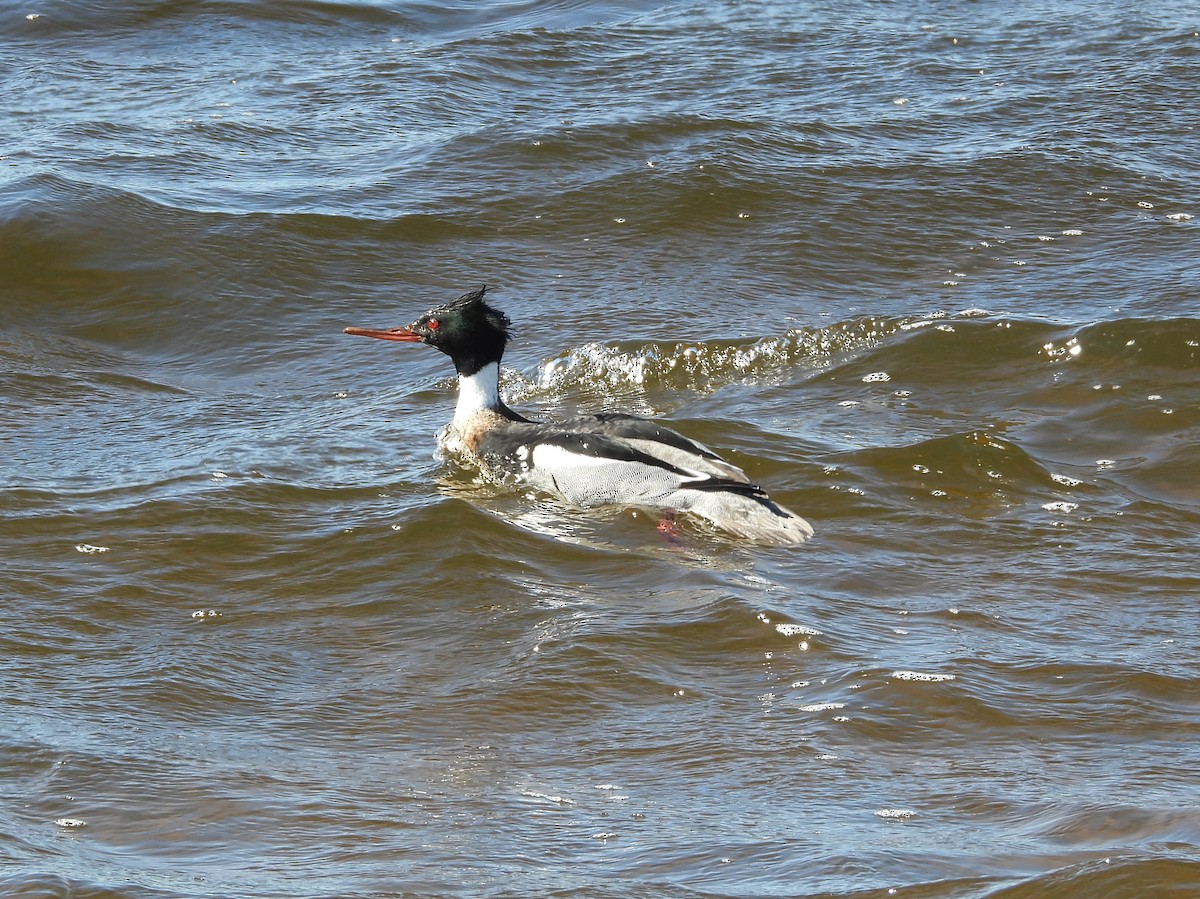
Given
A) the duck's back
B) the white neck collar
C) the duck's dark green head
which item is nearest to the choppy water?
the duck's back

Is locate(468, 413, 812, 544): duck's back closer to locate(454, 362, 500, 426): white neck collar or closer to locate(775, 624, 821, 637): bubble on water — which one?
locate(454, 362, 500, 426): white neck collar

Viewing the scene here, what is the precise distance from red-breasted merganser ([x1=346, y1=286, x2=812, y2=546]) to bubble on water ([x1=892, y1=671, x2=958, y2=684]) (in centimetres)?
149

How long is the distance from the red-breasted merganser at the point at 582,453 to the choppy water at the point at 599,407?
20cm

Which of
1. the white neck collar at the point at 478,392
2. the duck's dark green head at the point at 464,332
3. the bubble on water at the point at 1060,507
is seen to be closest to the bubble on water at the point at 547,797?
the bubble on water at the point at 1060,507

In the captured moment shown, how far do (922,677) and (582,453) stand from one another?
264cm

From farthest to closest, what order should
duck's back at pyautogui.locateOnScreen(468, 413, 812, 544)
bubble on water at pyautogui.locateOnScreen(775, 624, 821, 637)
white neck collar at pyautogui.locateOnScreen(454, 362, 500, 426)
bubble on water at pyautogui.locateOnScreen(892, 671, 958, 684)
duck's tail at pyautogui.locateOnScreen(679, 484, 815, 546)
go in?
1. white neck collar at pyautogui.locateOnScreen(454, 362, 500, 426)
2. duck's back at pyautogui.locateOnScreen(468, 413, 812, 544)
3. duck's tail at pyautogui.locateOnScreen(679, 484, 815, 546)
4. bubble on water at pyautogui.locateOnScreen(775, 624, 821, 637)
5. bubble on water at pyautogui.locateOnScreen(892, 671, 958, 684)

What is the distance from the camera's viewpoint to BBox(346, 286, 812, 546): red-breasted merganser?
25.1ft

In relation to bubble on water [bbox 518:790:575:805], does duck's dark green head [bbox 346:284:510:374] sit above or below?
above

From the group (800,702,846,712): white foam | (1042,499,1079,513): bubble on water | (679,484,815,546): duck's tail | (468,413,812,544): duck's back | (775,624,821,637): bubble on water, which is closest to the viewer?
(800,702,846,712): white foam

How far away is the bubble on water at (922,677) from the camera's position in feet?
19.6

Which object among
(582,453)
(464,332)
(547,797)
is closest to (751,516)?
(582,453)

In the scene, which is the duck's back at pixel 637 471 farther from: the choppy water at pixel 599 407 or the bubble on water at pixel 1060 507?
the bubble on water at pixel 1060 507

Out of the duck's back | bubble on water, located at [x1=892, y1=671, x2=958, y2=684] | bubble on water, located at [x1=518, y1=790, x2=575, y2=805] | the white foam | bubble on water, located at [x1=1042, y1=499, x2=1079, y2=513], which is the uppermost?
the duck's back

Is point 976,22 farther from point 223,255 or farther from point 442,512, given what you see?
point 442,512
